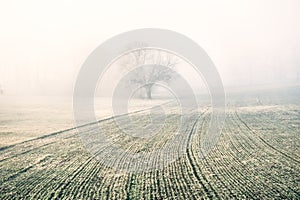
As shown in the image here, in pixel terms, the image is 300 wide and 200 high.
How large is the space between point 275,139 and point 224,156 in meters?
5.26

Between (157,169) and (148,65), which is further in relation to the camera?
(148,65)

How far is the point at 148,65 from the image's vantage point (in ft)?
161

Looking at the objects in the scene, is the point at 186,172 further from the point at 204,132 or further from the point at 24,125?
the point at 24,125

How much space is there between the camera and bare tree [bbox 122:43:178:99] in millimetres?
48156

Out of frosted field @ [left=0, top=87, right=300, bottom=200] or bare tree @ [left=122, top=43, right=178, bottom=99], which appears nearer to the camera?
frosted field @ [left=0, top=87, right=300, bottom=200]

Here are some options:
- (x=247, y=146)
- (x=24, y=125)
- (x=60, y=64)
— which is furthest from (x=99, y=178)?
(x=60, y=64)

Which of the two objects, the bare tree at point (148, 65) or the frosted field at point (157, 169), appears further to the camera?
the bare tree at point (148, 65)

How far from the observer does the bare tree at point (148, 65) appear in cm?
4816

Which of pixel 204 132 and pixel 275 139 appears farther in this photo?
pixel 204 132

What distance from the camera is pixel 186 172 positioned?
38.6 ft

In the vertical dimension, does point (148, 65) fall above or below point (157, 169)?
above

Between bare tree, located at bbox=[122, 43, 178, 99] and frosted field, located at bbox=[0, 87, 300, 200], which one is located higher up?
bare tree, located at bbox=[122, 43, 178, 99]

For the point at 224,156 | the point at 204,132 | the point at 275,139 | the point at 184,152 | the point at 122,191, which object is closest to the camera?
the point at 122,191

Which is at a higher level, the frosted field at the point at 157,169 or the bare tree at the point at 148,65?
the bare tree at the point at 148,65
